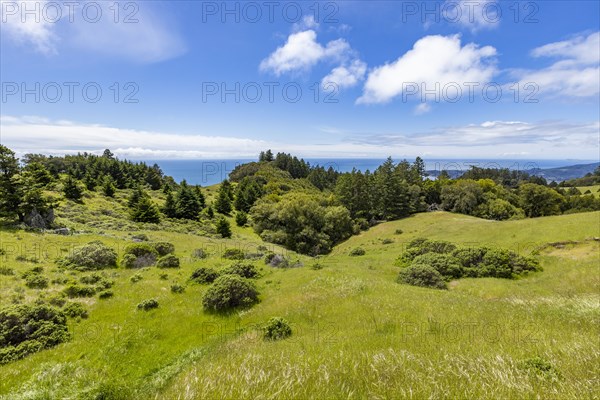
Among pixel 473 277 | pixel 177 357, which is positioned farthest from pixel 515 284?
pixel 177 357

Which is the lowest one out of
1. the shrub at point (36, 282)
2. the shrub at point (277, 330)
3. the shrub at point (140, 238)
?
the shrub at point (140, 238)

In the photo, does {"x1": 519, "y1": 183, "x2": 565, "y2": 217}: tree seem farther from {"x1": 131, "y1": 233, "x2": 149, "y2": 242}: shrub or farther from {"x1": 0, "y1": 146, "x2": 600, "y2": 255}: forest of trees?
{"x1": 131, "y1": 233, "x2": 149, "y2": 242}: shrub

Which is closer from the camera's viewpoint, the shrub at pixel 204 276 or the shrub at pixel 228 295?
the shrub at pixel 228 295

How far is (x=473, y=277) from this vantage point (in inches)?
977

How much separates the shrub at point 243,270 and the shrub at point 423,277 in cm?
1293

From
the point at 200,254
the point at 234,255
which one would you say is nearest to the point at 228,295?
the point at 234,255

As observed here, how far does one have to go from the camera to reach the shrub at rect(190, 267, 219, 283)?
22.4 metres

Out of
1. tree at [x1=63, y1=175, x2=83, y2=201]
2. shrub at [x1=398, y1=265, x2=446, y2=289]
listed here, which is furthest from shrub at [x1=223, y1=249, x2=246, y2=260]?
tree at [x1=63, y1=175, x2=83, y2=201]

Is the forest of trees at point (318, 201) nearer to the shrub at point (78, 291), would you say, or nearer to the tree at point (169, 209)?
the tree at point (169, 209)

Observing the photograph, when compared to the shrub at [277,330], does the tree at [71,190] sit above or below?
above

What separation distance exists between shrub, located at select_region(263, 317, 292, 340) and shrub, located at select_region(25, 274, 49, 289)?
1871cm

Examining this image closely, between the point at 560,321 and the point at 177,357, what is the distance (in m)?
16.4

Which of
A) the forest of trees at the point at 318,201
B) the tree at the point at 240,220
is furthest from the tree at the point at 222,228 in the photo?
the tree at the point at 240,220

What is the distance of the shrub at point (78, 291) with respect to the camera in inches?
751
